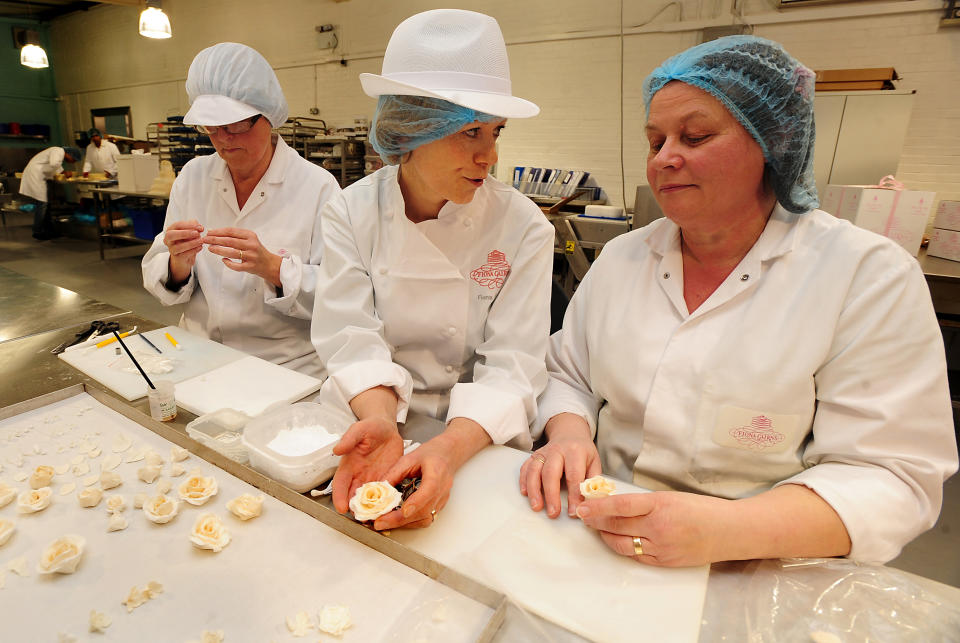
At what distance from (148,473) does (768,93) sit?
58.0 inches

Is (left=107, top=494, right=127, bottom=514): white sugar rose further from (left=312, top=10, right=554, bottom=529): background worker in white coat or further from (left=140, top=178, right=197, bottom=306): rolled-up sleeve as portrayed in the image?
(left=140, top=178, right=197, bottom=306): rolled-up sleeve

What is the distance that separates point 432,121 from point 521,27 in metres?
5.71

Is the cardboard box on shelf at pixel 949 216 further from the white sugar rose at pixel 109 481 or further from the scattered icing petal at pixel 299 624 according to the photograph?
the white sugar rose at pixel 109 481

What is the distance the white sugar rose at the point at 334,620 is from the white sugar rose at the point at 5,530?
1.96 ft

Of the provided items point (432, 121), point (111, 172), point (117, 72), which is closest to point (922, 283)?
point (432, 121)

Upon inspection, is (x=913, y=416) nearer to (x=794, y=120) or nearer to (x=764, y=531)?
(x=764, y=531)

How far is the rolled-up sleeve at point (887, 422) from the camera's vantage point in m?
0.89

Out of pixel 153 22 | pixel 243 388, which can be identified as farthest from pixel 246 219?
pixel 153 22

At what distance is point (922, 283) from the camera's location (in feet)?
3.27

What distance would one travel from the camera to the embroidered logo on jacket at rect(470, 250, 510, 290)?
1425 millimetres

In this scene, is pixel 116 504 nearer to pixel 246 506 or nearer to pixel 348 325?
pixel 246 506

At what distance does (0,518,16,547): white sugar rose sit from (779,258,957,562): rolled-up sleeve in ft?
4.64

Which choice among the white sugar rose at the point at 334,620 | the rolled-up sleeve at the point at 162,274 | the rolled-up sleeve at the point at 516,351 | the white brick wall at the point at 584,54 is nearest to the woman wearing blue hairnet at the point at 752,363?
the rolled-up sleeve at the point at 516,351

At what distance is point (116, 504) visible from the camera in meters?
0.96
